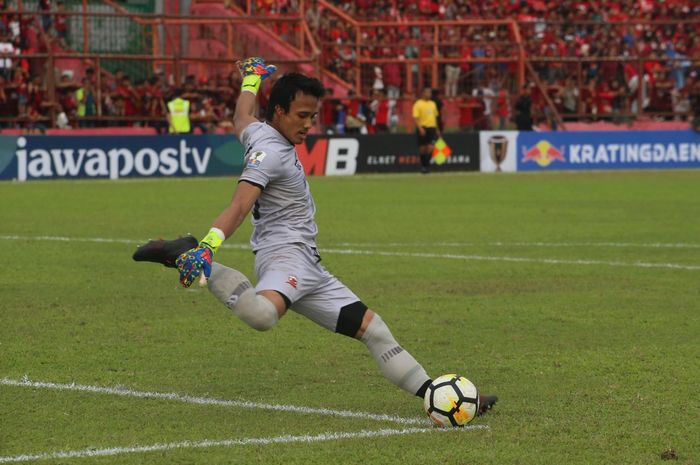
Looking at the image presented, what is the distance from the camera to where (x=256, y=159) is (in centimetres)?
644

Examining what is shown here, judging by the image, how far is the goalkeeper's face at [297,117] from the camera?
6.63m

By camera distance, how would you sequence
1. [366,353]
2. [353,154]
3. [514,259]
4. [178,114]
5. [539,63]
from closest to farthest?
[366,353]
[514,259]
[178,114]
[353,154]
[539,63]

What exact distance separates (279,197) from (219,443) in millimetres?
1337

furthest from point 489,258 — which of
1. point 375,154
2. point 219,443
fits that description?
point 375,154

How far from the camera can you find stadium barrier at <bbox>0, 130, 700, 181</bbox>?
28312mm

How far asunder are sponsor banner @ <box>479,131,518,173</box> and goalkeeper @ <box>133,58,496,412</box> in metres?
26.5

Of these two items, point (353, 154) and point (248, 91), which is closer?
point (248, 91)

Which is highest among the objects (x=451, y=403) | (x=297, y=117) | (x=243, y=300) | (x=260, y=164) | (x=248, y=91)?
(x=248, y=91)

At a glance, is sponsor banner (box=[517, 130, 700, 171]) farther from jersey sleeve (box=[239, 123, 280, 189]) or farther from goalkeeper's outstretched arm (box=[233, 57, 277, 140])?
jersey sleeve (box=[239, 123, 280, 189])

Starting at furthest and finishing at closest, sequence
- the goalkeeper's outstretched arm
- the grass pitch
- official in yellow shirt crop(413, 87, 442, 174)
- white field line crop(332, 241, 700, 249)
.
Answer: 1. official in yellow shirt crop(413, 87, 442, 174)
2. white field line crop(332, 241, 700, 249)
3. the goalkeeper's outstretched arm
4. the grass pitch

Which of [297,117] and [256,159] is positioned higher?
[297,117]

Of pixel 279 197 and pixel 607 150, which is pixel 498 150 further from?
pixel 279 197

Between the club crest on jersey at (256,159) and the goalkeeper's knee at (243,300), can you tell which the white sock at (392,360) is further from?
the club crest on jersey at (256,159)

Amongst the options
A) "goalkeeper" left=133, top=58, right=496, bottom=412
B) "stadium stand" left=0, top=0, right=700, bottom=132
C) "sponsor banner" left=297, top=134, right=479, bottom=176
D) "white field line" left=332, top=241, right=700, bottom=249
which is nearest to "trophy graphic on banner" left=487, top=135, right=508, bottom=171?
"sponsor banner" left=297, top=134, right=479, bottom=176
